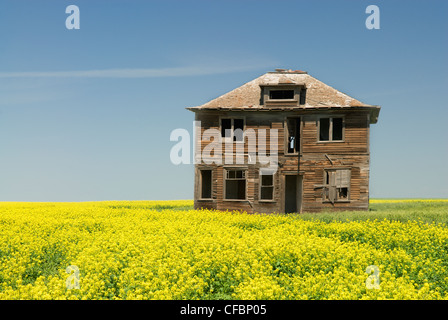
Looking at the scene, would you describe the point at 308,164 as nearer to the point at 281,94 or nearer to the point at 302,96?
the point at 302,96

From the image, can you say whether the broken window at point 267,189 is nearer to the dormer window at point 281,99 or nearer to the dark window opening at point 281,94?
the dark window opening at point 281,94

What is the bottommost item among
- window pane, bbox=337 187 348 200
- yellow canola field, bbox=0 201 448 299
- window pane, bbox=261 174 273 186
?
window pane, bbox=261 174 273 186

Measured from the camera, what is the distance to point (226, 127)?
28734 millimetres

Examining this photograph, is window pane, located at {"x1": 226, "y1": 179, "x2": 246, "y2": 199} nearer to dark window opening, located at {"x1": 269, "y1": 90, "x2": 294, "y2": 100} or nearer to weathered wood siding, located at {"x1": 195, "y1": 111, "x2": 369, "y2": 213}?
weathered wood siding, located at {"x1": 195, "y1": 111, "x2": 369, "y2": 213}

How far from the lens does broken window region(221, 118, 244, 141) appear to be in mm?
28031

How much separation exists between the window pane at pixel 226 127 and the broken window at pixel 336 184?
6893mm

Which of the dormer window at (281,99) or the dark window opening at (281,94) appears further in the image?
the dark window opening at (281,94)

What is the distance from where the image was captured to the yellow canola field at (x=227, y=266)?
763 cm

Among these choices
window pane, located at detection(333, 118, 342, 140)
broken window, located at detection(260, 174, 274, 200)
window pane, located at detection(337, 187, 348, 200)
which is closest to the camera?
window pane, located at detection(337, 187, 348, 200)

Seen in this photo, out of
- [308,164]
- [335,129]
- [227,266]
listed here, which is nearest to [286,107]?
[308,164]
